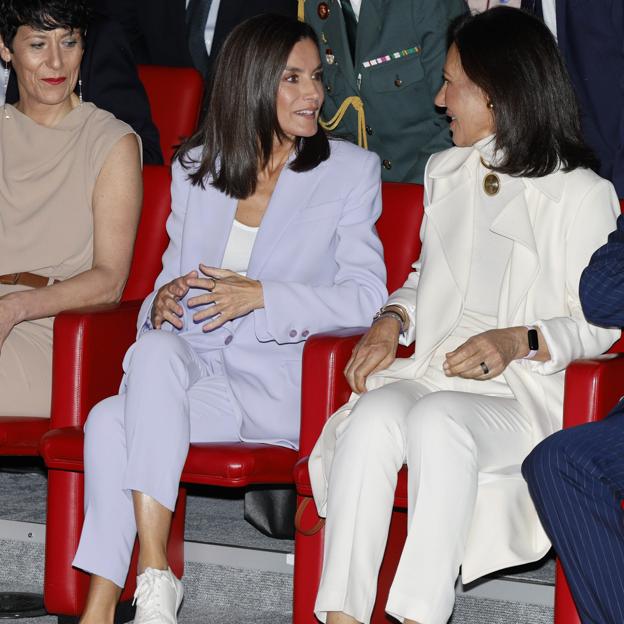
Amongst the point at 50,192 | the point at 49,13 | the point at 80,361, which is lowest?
the point at 80,361

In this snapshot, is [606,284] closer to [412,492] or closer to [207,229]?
[412,492]

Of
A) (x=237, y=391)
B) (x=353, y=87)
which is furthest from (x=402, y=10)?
(x=237, y=391)

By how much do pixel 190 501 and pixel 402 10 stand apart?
62.2 inches

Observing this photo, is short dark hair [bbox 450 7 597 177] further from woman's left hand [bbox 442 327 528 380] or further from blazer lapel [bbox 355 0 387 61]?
blazer lapel [bbox 355 0 387 61]

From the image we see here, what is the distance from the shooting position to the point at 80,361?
336cm

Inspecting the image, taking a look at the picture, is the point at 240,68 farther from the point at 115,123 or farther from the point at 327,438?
the point at 327,438

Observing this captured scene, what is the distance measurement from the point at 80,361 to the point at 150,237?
0.59 meters

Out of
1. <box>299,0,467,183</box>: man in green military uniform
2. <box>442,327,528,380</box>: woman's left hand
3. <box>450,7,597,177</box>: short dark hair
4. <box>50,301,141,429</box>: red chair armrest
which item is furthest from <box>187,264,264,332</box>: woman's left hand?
<box>299,0,467,183</box>: man in green military uniform

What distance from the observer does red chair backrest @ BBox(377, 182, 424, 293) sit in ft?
11.9

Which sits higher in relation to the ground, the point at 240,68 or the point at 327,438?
the point at 240,68

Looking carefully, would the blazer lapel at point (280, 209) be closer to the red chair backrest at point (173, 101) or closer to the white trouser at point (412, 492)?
the white trouser at point (412, 492)

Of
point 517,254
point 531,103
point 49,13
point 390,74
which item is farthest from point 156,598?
point 390,74

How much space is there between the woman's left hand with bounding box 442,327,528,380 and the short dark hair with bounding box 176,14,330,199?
742 mm

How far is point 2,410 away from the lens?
3547 mm
